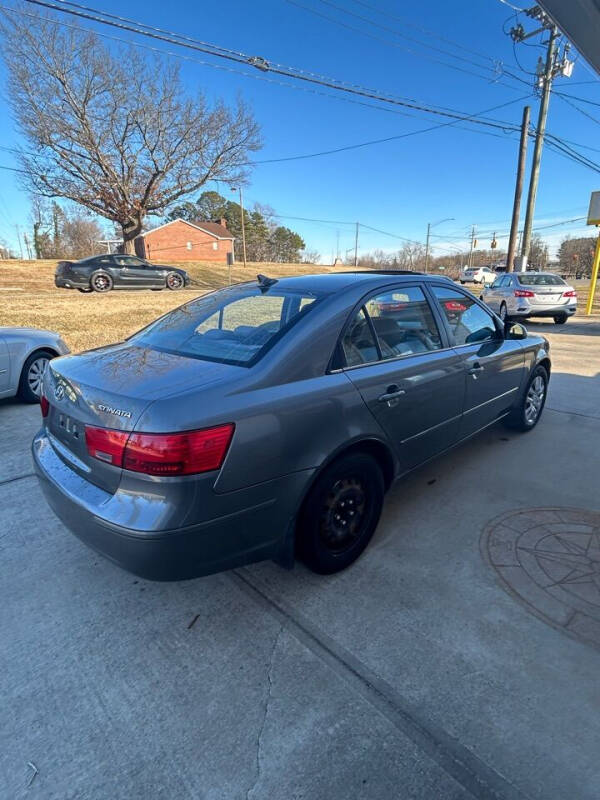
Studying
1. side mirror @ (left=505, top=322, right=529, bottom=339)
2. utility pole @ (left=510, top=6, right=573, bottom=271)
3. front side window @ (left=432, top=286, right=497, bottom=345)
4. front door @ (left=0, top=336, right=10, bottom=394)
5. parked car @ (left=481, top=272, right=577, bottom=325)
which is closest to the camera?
front side window @ (left=432, top=286, right=497, bottom=345)

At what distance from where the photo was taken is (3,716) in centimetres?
169

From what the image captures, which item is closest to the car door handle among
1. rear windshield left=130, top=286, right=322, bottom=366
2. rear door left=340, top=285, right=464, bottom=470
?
rear door left=340, top=285, right=464, bottom=470

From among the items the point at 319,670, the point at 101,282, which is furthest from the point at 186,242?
the point at 319,670

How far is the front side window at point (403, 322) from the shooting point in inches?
106

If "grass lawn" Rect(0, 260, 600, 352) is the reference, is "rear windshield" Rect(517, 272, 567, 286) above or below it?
above

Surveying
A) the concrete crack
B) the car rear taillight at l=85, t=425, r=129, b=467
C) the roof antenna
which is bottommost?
the concrete crack

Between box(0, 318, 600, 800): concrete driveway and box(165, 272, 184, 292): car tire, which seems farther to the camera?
box(165, 272, 184, 292): car tire

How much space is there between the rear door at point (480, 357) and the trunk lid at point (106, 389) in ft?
6.51

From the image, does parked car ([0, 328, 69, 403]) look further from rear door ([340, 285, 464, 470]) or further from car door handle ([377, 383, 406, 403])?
car door handle ([377, 383, 406, 403])

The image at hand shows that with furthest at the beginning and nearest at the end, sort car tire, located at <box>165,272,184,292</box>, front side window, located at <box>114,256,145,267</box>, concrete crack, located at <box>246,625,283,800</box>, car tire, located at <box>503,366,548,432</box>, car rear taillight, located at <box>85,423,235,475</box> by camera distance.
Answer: car tire, located at <box>165,272,184,292</box> < front side window, located at <box>114,256,145,267</box> < car tire, located at <box>503,366,548,432</box> < car rear taillight, located at <box>85,423,235,475</box> < concrete crack, located at <box>246,625,283,800</box>

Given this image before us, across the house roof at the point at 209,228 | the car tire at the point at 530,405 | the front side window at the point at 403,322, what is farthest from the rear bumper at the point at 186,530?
the house roof at the point at 209,228

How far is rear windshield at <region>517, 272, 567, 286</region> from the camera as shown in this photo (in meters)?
12.3

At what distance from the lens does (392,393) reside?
256 cm

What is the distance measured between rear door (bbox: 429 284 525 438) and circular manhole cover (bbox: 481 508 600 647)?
830mm
